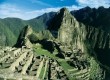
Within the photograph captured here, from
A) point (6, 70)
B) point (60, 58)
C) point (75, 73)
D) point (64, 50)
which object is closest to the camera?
point (6, 70)

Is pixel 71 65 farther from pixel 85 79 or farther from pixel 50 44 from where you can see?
pixel 50 44

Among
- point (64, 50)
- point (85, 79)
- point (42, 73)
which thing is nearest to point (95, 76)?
point (85, 79)

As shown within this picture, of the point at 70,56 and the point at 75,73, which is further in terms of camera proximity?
the point at 70,56

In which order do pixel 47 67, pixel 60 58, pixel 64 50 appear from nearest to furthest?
pixel 47 67 → pixel 60 58 → pixel 64 50

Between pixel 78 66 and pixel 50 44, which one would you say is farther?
pixel 50 44

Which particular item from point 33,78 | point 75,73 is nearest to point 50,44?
point 75,73

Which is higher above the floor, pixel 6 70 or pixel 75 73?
pixel 6 70

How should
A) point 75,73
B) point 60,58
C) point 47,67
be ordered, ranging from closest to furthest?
1. point 47,67
2. point 75,73
3. point 60,58

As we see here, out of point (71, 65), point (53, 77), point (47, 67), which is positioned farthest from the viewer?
point (71, 65)

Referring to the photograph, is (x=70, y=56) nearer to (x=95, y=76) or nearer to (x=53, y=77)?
(x=95, y=76)
